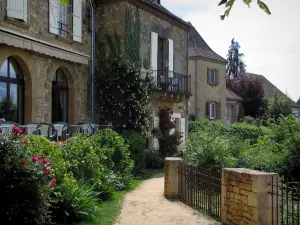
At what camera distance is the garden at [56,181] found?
557 centimetres

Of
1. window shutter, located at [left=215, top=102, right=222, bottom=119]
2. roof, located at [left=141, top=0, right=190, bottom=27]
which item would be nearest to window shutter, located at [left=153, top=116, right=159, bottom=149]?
roof, located at [left=141, top=0, right=190, bottom=27]

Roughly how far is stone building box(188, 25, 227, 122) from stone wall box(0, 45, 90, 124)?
14840mm

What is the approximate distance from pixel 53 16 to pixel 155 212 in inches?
320

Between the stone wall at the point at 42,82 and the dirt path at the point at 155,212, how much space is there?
455cm

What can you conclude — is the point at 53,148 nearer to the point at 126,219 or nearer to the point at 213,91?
the point at 126,219

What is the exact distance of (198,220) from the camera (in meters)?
7.14

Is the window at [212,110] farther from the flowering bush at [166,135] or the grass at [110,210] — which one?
the grass at [110,210]

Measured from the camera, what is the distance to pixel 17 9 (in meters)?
11.1

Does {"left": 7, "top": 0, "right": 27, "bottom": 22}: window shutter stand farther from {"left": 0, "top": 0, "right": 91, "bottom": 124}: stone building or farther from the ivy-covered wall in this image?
the ivy-covered wall

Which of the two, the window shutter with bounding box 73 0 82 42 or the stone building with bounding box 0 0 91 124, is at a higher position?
the window shutter with bounding box 73 0 82 42

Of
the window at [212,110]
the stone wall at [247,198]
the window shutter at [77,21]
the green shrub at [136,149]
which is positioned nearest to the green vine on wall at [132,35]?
the window shutter at [77,21]

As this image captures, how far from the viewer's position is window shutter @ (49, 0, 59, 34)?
41.5 ft

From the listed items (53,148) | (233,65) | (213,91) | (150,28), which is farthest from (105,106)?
(233,65)

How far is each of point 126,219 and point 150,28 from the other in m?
11.9
